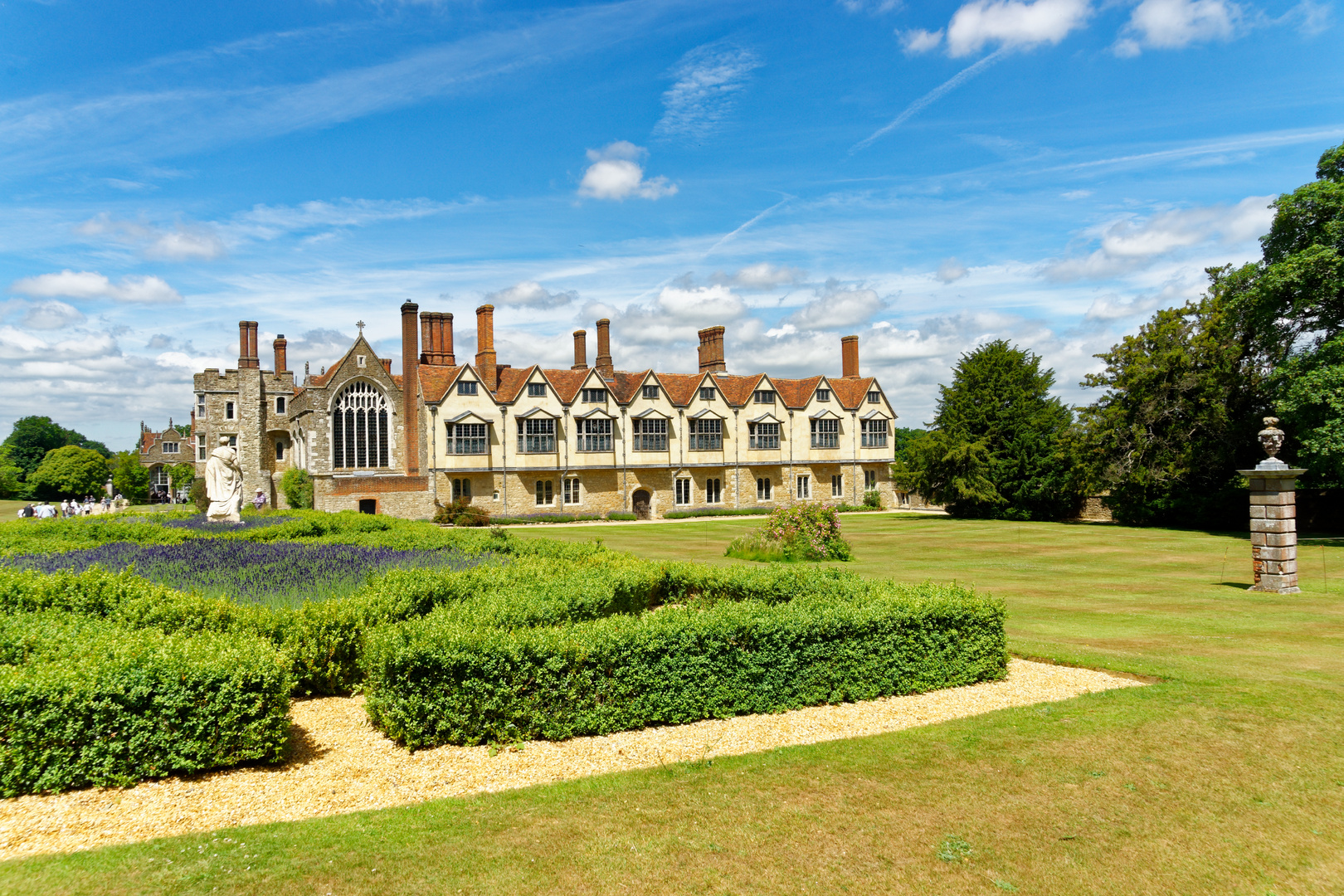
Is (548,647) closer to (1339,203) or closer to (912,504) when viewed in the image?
(1339,203)

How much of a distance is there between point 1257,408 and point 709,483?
29.3m

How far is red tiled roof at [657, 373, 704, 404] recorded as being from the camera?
5147cm

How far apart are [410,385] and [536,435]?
7533 mm

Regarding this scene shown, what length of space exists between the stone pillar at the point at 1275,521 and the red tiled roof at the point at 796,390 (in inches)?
1473

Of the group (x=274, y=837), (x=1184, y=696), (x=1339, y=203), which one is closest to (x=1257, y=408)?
(x=1339, y=203)

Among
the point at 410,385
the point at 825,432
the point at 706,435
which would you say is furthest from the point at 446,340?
the point at 825,432

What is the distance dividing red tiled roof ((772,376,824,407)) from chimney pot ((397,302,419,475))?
75.8 ft

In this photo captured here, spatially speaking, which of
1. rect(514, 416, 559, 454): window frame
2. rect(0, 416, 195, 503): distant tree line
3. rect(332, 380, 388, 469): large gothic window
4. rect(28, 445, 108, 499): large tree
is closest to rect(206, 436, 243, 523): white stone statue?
rect(332, 380, 388, 469): large gothic window

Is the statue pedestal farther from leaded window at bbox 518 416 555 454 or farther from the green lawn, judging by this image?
leaded window at bbox 518 416 555 454

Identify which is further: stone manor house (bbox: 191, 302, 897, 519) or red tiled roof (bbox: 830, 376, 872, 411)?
red tiled roof (bbox: 830, 376, 872, 411)

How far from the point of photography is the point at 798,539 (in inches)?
918

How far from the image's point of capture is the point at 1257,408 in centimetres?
3456

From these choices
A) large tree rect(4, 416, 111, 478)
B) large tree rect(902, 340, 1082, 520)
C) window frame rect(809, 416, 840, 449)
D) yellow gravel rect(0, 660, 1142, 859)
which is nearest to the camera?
yellow gravel rect(0, 660, 1142, 859)

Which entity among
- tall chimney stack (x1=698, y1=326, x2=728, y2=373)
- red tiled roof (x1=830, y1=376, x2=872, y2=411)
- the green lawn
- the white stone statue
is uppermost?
tall chimney stack (x1=698, y1=326, x2=728, y2=373)
